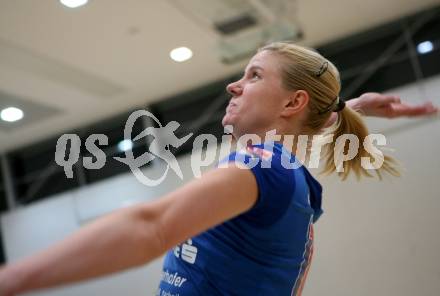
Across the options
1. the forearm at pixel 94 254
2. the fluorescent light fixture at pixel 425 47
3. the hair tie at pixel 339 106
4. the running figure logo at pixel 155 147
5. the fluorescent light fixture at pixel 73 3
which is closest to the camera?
the forearm at pixel 94 254

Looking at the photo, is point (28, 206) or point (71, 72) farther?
point (28, 206)

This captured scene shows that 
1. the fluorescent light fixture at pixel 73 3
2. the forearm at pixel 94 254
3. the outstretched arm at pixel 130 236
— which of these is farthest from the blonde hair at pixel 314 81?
the fluorescent light fixture at pixel 73 3

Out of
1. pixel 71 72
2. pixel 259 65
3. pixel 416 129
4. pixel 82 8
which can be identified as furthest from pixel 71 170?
pixel 259 65

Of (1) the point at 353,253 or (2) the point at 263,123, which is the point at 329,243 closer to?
(1) the point at 353,253

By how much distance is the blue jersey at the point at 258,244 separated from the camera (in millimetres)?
971

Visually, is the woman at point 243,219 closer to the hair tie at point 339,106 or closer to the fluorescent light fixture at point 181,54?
the hair tie at point 339,106

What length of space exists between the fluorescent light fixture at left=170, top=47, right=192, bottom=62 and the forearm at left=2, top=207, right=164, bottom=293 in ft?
15.7

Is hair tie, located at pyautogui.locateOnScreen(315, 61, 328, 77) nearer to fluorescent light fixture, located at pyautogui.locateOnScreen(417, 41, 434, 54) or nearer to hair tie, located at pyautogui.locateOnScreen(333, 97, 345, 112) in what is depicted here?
hair tie, located at pyautogui.locateOnScreen(333, 97, 345, 112)

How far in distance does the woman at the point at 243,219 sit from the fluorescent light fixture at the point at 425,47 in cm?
470

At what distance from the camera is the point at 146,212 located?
2.41 feet

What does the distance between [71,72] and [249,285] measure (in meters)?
4.68

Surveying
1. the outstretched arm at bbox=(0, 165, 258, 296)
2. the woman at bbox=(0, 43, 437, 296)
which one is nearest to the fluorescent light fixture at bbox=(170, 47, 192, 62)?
the woman at bbox=(0, 43, 437, 296)

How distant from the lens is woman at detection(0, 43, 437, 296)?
0.68m

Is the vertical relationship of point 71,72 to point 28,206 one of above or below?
above
